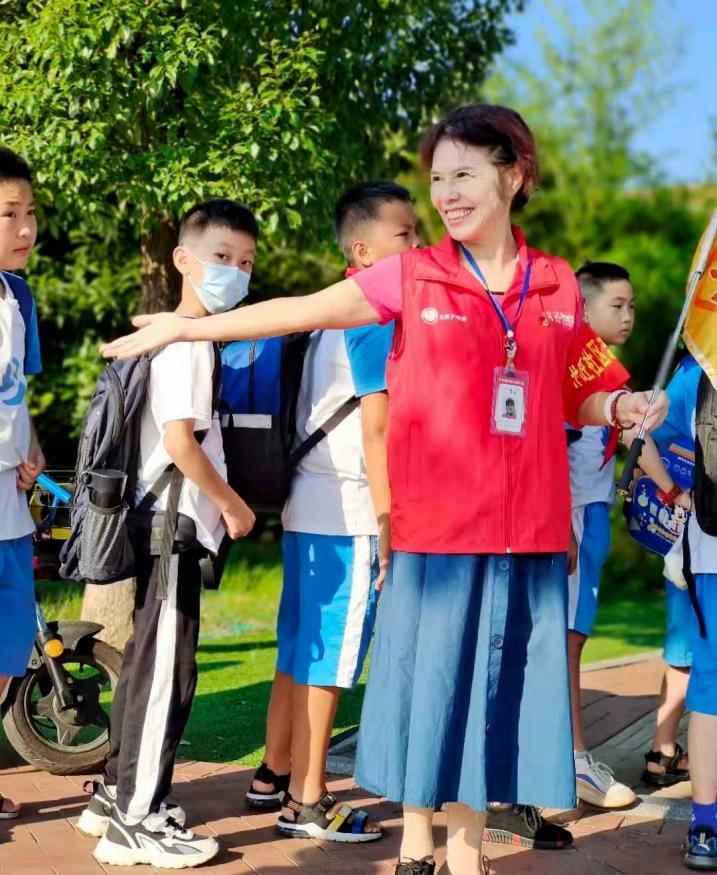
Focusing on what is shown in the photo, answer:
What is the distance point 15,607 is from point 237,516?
0.76m

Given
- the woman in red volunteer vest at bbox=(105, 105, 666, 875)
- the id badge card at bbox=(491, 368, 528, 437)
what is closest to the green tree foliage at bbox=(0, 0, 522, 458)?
the woman in red volunteer vest at bbox=(105, 105, 666, 875)

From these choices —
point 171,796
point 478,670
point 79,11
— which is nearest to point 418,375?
point 478,670

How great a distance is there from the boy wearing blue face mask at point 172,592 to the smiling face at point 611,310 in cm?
169

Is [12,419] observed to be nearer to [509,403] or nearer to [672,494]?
[509,403]

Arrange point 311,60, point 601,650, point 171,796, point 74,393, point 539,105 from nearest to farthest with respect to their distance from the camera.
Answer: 1. point 171,796
2. point 311,60
3. point 601,650
4. point 74,393
5. point 539,105

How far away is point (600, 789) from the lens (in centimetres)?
466

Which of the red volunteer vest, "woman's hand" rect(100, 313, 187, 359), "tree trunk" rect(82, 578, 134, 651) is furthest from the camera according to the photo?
"tree trunk" rect(82, 578, 134, 651)

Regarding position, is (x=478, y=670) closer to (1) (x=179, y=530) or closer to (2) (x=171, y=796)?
(1) (x=179, y=530)

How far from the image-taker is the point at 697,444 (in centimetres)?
414

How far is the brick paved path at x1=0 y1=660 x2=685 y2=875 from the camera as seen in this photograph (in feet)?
12.9

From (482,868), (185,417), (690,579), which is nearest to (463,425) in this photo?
(185,417)

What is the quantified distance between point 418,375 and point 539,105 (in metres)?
23.3

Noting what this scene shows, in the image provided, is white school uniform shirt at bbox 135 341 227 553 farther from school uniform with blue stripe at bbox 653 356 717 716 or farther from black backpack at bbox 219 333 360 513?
school uniform with blue stripe at bbox 653 356 717 716

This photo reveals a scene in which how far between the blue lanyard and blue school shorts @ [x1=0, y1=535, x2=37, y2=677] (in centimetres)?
168
